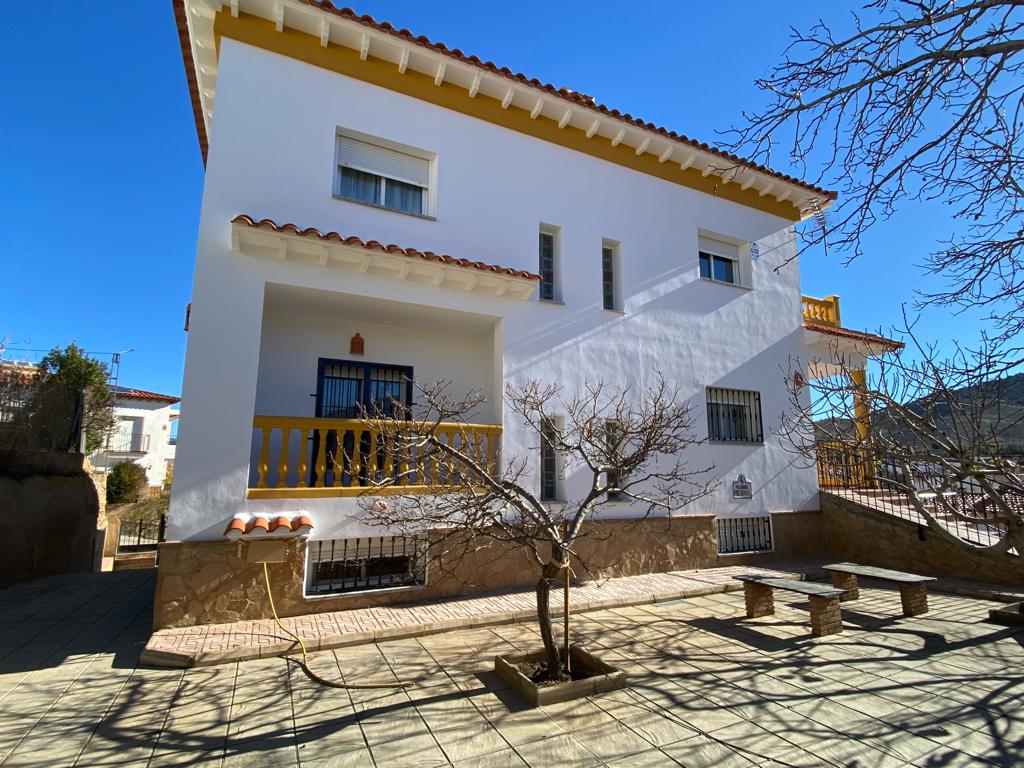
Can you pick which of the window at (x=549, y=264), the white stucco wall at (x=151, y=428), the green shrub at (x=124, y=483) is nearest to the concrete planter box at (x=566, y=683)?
the window at (x=549, y=264)

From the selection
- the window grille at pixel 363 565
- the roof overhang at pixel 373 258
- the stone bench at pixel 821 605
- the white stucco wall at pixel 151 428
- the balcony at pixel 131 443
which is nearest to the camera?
the stone bench at pixel 821 605

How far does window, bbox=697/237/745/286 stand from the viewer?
10.9m

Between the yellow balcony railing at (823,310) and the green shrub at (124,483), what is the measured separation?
2415cm

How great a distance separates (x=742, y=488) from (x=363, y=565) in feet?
23.1

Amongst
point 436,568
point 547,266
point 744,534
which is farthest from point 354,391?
point 744,534

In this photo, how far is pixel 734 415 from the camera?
10.4 metres

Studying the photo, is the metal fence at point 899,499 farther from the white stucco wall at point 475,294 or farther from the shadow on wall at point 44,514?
the shadow on wall at point 44,514

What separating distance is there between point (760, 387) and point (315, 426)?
337 inches

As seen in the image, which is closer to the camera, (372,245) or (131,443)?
(372,245)

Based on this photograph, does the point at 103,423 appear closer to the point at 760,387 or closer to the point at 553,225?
the point at 553,225

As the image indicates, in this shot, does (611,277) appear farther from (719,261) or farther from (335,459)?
(335,459)

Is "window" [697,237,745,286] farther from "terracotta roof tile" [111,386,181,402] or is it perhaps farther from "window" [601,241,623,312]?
"terracotta roof tile" [111,386,181,402]

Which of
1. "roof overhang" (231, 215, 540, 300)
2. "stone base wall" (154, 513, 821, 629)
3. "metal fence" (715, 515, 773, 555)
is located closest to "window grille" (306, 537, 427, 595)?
"stone base wall" (154, 513, 821, 629)

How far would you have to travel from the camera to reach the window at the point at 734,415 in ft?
33.2
